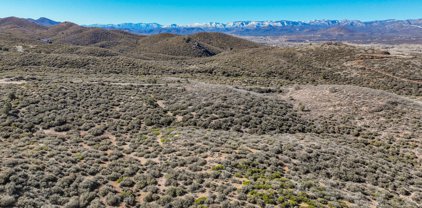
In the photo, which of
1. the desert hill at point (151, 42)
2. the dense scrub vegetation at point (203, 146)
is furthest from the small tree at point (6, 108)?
the desert hill at point (151, 42)

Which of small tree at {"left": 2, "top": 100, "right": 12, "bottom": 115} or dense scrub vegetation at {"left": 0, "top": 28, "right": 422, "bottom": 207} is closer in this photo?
dense scrub vegetation at {"left": 0, "top": 28, "right": 422, "bottom": 207}

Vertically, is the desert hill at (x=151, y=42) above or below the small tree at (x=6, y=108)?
above

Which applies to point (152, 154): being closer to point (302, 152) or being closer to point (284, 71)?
point (302, 152)

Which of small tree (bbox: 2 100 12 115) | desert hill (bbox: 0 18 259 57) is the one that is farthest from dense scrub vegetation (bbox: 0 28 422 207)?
desert hill (bbox: 0 18 259 57)

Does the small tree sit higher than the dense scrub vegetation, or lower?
higher

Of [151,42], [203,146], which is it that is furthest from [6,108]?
[151,42]

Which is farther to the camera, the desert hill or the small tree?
the desert hill

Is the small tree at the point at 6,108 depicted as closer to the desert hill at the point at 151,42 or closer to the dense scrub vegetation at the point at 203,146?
the dense scrub vegetation at the point at 203,146

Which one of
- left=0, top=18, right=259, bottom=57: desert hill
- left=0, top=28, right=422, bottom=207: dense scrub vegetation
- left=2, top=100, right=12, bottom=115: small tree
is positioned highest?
left=0, top=18, right=259, bottom=57: desert hill

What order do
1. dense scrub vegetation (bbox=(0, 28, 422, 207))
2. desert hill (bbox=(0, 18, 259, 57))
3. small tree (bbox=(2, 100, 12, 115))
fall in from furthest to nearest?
desert hill (bbox=(0, 18, 259, 57)) < small tree (bbox=(2, 100, 12, 115)) < dense scrub vegetation (bbox=(0, 28, 422, 207))

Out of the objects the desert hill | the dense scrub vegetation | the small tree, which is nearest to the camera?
the dense scrub vegetation

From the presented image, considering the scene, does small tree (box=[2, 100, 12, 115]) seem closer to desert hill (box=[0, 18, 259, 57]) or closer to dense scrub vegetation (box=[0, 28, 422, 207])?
dense scrub vegetation (box=[0, 28, 422, 207])
